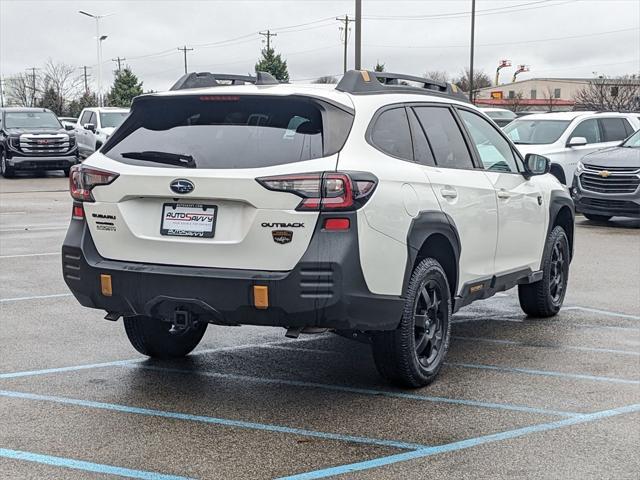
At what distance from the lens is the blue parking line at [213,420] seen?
4785 mm

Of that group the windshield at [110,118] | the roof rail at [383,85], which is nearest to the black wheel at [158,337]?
the roof rail at [383,85]

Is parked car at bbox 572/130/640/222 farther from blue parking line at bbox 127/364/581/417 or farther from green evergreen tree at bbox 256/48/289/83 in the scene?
green evergreen tree at bbox 256/48/289/83

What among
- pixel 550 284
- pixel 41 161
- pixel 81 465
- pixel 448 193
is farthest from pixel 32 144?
pixel 81 465

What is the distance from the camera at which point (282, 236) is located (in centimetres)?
497

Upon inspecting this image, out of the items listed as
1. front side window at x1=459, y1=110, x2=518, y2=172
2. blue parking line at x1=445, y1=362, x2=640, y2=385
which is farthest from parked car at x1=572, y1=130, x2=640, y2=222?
blue parking line at x1=445, y1=362, x2=640, y2=385

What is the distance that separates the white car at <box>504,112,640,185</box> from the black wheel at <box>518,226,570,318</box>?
8.97 m

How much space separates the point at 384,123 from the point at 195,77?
1.33m

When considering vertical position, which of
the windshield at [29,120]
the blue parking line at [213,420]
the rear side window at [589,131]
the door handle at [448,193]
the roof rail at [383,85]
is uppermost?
the roof rail at [383,85]

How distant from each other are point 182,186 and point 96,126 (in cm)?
2439

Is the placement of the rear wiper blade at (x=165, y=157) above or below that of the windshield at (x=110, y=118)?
above

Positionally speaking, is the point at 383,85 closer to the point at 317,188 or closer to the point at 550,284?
the point at 317,188

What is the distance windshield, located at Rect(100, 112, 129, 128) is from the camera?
28594 millimetres

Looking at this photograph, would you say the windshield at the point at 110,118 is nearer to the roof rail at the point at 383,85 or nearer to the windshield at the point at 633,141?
the windshield at the point at 633,141

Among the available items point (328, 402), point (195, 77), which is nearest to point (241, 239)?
point (328, 402)
